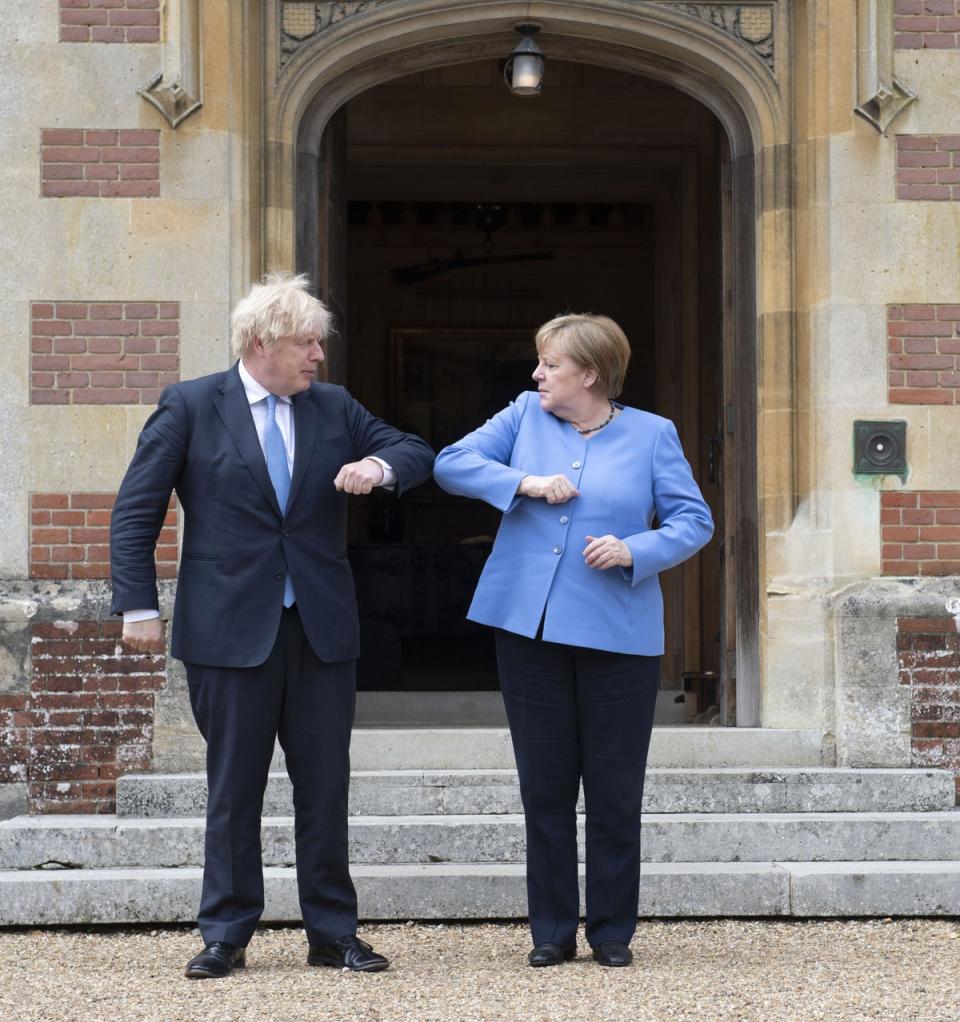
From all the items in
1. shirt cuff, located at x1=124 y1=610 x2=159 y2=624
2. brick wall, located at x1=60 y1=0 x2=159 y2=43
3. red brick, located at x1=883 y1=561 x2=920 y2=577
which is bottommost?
shirt cuff, located at x1=124 y1=610 x2=159 y2=624

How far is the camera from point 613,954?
14.0 feet

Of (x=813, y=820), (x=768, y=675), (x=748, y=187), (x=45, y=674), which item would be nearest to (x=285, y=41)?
(x=748, y=187)

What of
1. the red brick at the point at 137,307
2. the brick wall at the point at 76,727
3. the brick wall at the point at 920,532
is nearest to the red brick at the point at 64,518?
the brick wall at the point at 76,727

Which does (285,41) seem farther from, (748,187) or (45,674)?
(45,674)

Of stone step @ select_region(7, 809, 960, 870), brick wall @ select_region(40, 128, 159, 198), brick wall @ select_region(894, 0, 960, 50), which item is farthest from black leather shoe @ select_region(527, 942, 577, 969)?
brick wall @ select_region(894, 0, 960, 50)

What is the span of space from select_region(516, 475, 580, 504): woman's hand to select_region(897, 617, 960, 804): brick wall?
2420 mm

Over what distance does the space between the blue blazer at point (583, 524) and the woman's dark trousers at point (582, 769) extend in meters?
0.09

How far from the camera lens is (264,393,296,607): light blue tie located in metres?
4.28

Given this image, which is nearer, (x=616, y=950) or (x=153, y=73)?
(x=616, y=950)

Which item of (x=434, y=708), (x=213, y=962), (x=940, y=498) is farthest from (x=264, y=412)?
(x=434, y=708)

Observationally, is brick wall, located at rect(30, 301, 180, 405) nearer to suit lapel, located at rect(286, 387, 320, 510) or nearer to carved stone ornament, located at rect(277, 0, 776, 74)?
carved stone ornament, located at rect(277, 0, 776, 74)

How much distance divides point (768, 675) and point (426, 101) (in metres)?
4.58

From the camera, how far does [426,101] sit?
947 cm

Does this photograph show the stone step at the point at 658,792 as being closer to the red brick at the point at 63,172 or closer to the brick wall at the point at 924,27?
the red brick at the point at 63,172
